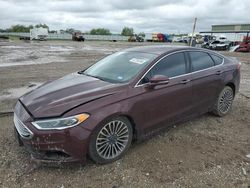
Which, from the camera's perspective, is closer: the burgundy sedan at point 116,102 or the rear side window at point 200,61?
the burgundy sedan at point 116,102

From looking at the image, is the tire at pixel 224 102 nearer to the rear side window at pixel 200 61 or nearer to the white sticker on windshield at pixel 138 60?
the rear side window at pixel 200 61

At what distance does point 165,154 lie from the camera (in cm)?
391

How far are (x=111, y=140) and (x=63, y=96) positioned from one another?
34.8 inches

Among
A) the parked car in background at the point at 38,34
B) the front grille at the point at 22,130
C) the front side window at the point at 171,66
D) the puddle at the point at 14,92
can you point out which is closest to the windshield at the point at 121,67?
the front side window at the point at 171,66

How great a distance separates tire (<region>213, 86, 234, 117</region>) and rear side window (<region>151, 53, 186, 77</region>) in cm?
130

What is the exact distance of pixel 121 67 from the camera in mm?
4340

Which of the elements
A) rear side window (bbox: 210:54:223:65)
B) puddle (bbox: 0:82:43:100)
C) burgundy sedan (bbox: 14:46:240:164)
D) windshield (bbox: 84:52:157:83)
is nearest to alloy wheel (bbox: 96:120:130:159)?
burgundy sedan (bbox: 14:46:240:164)

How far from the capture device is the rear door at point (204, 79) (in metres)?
4.73

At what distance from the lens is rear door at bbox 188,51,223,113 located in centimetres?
473

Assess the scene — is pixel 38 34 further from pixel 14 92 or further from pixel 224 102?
pixel 224 102

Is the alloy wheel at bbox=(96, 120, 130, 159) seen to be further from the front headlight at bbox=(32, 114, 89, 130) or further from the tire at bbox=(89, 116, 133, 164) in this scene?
the front headlight at bbox=(32, 114, 89, 130)

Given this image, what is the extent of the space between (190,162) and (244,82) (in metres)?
7.06

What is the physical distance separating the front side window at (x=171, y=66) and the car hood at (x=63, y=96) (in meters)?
0.84

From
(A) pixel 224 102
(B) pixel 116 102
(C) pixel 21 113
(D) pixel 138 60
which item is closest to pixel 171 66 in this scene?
(D) pixel 138 60
